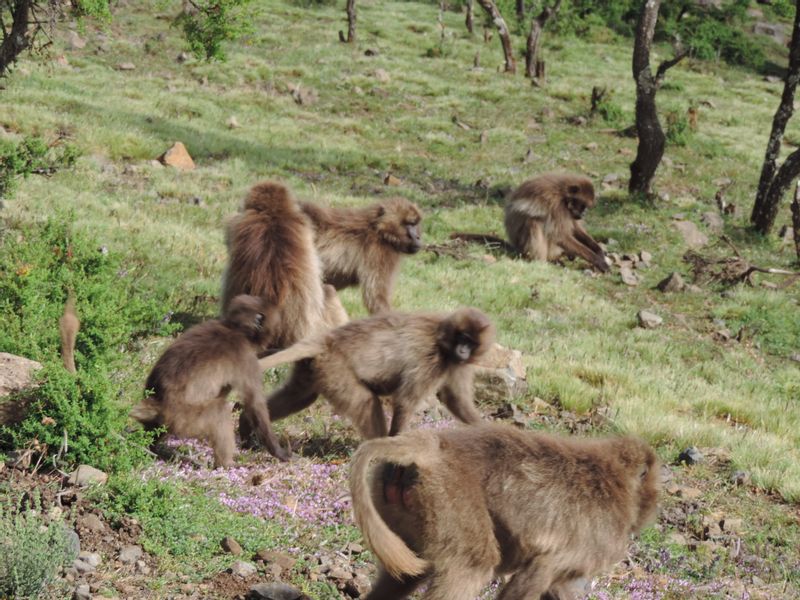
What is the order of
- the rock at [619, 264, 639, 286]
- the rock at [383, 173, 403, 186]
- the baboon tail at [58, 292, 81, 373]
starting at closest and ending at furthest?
the baboon tail at [58, 292, 81, 373] → the rock at [619, 264, 639, 286] → the rock at [383, 173, 403, 186]

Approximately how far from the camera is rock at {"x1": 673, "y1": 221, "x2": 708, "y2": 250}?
16.7 metres

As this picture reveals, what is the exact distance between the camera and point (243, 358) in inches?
246

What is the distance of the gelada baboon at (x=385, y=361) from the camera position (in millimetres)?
6410

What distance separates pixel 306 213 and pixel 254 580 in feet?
16.5

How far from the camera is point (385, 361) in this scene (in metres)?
6.50

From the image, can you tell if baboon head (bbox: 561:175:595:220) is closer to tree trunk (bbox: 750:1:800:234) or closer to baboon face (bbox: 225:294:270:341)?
tree trunk (bbox: 750:1:800:234)

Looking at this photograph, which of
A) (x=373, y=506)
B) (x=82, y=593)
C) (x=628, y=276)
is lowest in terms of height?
(x=628, y=276)

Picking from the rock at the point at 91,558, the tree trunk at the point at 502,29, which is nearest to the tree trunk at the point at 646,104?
the tree trunk at the point at 502,29

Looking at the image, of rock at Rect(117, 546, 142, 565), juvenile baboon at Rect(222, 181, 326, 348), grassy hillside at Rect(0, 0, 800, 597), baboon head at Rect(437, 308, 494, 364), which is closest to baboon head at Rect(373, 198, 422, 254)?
juvenile baboon at Rect(222, 181, 326, 348)

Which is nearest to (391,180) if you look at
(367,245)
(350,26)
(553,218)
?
(553,218)

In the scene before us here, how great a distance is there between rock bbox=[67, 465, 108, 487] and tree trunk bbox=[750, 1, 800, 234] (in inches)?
604

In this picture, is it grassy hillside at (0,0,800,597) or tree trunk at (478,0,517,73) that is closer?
grassy hillside at (0,0,800,597)

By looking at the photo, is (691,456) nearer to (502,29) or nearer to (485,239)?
(485,239)

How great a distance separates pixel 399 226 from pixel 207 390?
370 centimetres
